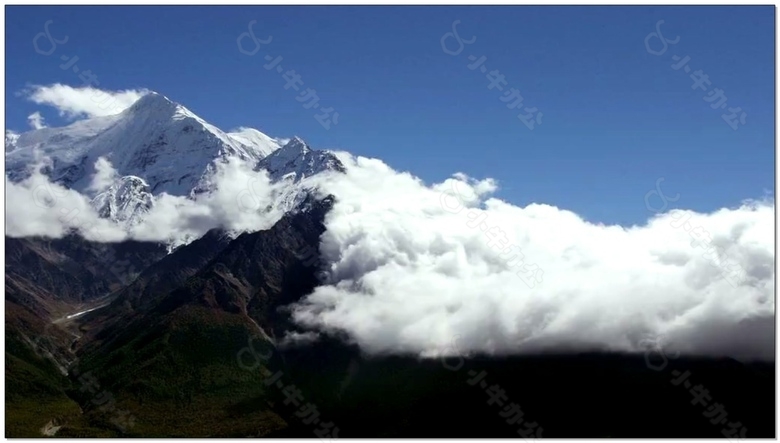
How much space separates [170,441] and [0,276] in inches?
1309

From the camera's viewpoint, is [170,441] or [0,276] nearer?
[0,276]

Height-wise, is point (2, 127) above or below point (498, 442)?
above

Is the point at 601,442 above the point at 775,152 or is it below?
below

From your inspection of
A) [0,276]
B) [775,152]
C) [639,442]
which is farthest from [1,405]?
[775,152]

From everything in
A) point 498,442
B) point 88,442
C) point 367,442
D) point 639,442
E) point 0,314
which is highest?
point 0,314

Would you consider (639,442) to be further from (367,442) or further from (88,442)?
(88,442)

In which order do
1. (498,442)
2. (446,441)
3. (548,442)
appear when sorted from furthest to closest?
(548,442)
(446,441)
(498,442)

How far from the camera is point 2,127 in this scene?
9106cm

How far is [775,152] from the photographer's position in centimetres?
9875

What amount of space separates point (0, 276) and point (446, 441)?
103 meters

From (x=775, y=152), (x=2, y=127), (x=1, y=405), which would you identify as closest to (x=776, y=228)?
(x=775, y=152)

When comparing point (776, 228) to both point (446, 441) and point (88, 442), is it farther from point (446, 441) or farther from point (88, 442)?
point (88, 442)

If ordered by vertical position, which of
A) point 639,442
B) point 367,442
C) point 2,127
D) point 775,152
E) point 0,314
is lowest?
A: point 639,442

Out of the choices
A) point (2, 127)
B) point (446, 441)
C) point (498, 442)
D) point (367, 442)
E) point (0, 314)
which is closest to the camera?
point (2, 127)
